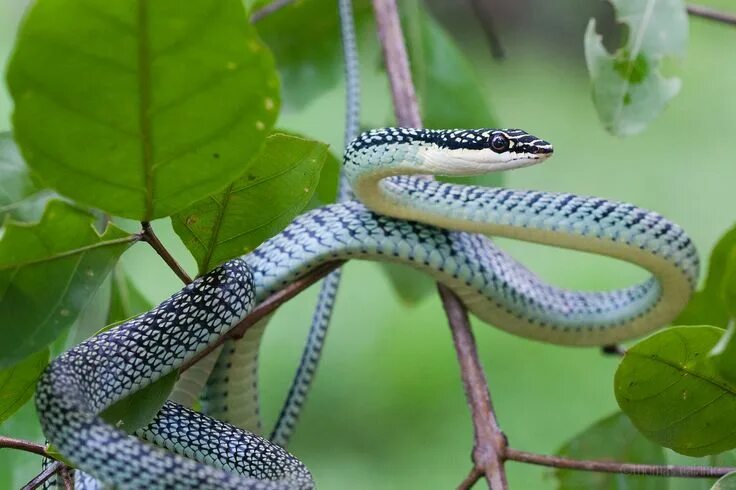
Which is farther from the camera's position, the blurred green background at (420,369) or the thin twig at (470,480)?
the blurred green background at (420,369)

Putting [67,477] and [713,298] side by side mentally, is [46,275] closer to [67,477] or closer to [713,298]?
[67,477]

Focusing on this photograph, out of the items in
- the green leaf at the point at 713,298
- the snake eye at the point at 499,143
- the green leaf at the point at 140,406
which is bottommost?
the green leaf at the point at 713,298

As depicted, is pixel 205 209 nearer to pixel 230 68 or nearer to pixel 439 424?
pixel 230 68

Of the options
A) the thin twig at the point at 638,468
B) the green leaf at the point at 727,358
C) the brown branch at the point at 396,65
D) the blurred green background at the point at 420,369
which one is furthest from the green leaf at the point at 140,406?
the blurred green background at the point at 420,369

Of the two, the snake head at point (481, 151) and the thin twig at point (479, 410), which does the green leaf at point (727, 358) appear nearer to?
the thin twig at point (479, 410)

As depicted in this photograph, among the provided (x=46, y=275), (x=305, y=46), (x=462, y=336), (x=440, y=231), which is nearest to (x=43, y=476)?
(x=46, y=275)

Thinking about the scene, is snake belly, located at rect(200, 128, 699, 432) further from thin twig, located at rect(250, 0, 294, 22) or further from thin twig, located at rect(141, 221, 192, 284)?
thin twig, located at rect(250, 0, 294, 22)
